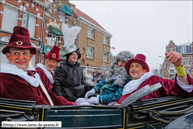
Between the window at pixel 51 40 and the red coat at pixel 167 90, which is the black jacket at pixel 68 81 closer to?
the red coat at pixel 167 90

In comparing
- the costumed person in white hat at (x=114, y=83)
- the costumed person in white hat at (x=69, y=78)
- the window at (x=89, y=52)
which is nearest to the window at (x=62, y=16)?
the window at (x=89, y=52)

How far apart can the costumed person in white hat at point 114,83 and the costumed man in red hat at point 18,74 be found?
87 cm

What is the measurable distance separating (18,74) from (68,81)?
1.38 m

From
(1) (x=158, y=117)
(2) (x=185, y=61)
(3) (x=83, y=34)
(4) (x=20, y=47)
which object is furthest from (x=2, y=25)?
(2) (x=185, y=61)

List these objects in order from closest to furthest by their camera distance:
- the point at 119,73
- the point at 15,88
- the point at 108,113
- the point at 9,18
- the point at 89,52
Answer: the point at 108,113 → the point at 15,88 → the point at 119,73 → the point at 9,18 → the point at 89,52

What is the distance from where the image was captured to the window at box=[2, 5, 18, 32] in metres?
8.97

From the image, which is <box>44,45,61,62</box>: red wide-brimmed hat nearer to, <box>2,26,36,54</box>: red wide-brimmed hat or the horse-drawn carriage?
<box>2,26,36,54</box>: red wide-brimmed hat

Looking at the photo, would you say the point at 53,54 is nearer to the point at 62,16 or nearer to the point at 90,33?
the point at 62,16

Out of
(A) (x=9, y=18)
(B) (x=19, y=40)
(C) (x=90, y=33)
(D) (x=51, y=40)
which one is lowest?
(B) (x=19, y=40)

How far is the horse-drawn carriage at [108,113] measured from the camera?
1.06 meters

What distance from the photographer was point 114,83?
232cm

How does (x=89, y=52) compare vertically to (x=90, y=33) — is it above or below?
below

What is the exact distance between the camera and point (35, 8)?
10562mm

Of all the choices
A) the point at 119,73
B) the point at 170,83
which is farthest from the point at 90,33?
the point at 170,83
